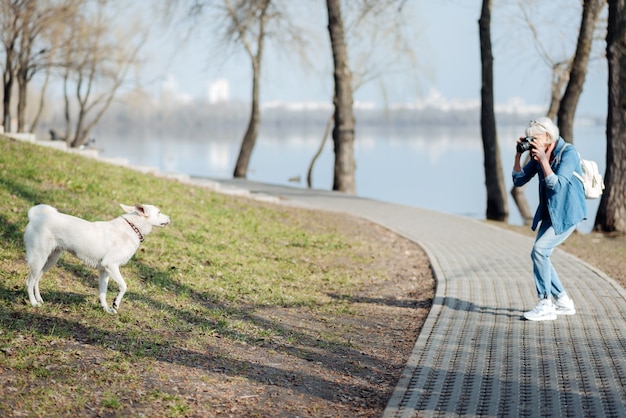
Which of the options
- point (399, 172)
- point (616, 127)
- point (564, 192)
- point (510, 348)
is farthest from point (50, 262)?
point (399, 172)

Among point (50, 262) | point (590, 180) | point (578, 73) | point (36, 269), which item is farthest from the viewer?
point (578, 73)

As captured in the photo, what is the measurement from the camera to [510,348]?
7.34m

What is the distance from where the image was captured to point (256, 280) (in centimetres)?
1002

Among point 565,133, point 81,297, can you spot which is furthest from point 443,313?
point 565,133

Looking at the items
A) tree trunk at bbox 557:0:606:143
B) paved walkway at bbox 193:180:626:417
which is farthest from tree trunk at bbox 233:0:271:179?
paved walkway at bbox 193:180:626:417

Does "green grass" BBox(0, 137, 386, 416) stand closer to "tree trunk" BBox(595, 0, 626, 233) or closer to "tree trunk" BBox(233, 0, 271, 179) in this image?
"tree trunk" BBox(595, 0, 626, 233)

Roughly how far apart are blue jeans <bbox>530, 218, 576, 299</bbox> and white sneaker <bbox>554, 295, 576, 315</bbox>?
0.77 ft

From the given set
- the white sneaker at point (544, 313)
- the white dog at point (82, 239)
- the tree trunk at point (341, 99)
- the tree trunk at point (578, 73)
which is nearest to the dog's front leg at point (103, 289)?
the white dog at point (82, 239)

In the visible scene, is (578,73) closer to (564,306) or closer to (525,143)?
(564,306)

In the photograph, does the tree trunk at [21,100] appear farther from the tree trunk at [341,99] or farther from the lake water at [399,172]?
the tree trunk at [341,99]

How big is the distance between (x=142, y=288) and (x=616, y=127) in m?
11.4

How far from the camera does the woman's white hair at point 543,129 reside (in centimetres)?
789

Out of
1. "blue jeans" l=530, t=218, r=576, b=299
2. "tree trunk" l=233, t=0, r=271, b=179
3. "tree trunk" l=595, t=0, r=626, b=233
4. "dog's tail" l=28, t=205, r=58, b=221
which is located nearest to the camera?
"dog's tail" l=28, t=205, r=58, b=221

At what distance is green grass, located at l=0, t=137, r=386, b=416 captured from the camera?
5898 mm
